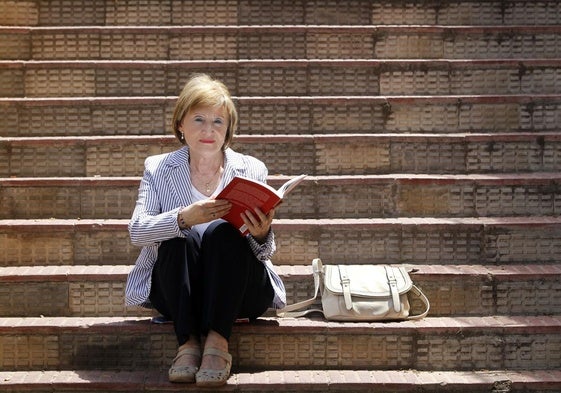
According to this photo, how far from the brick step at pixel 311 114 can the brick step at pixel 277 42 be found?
0.63 metres

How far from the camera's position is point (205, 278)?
3596mm

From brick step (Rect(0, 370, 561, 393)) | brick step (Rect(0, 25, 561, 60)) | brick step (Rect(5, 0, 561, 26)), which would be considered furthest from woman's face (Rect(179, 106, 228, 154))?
brick step (Rect(5, 0, 561, 26))

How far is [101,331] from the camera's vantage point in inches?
156

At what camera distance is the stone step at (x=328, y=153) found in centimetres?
498

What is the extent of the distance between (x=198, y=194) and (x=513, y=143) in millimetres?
2133

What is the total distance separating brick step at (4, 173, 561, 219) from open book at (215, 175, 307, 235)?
1.22 m

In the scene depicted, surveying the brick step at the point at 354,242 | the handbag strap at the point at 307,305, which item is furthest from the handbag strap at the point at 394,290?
the brick step at the point at 354,242

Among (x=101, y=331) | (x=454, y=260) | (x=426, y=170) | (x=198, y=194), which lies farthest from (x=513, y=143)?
(x=101, y=331)

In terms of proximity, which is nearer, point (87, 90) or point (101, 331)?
point (101, 331)

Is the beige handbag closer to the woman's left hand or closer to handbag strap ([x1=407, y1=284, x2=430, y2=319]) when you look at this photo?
handbag strap ([x1=407, y1=284, x2=430, y2=319])

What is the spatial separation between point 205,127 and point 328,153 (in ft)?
4.40

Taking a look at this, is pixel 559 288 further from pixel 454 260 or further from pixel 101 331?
pixel 101 331

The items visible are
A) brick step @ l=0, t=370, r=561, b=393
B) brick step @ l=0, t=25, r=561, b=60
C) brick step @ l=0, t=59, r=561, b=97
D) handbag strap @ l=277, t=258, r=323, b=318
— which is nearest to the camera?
brick step @ l=0, t=370, r=561, b=393

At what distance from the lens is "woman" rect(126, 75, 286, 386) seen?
3.54 meters
